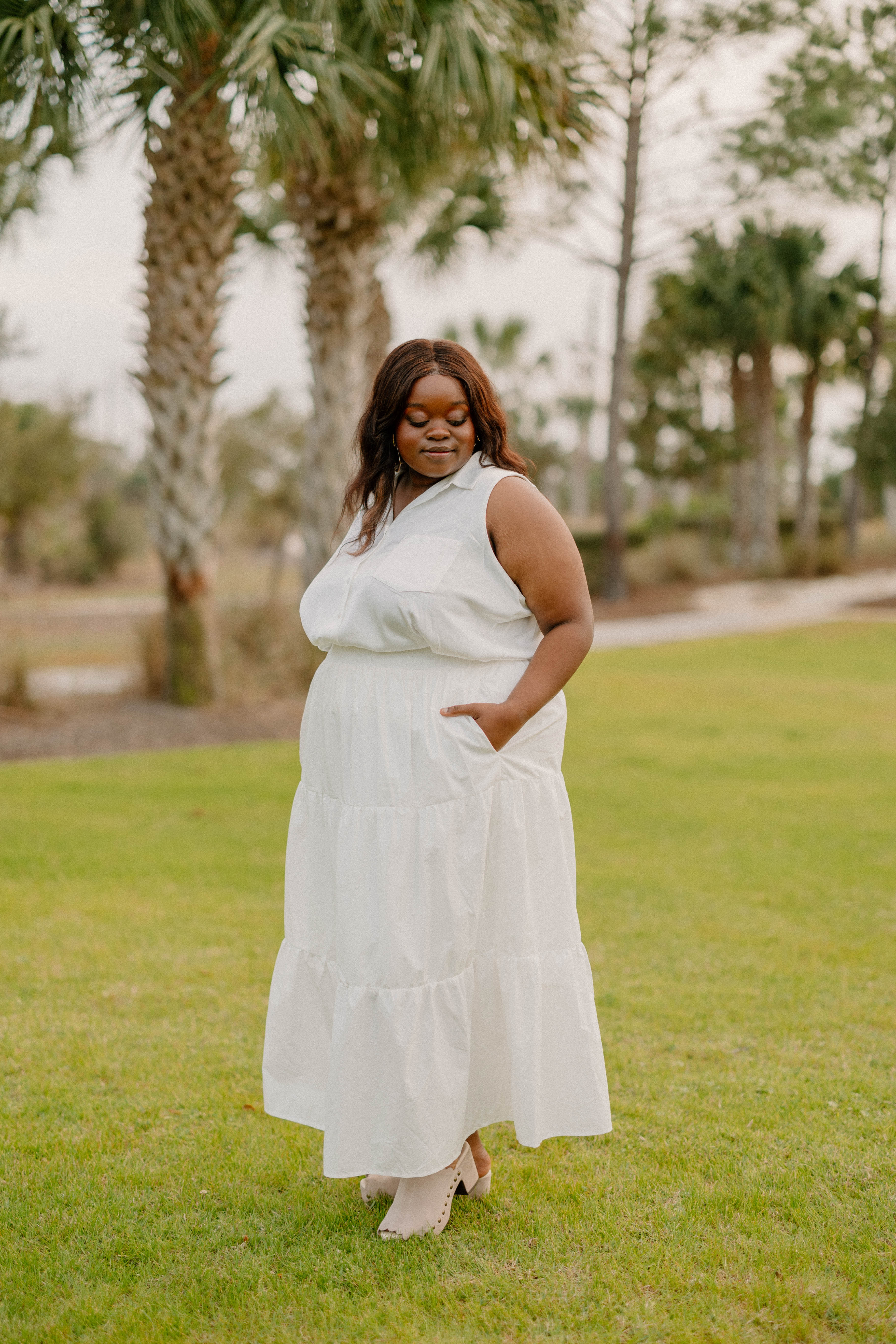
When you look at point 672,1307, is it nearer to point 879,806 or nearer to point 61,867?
point 61,867

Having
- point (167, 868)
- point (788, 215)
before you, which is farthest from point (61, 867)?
point (788, 215)

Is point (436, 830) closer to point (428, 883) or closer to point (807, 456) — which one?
point (428, 883)

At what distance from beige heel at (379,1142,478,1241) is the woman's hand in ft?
3.10

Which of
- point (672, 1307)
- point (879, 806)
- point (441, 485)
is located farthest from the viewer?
point (879, 806)

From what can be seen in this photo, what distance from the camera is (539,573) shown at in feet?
7.74

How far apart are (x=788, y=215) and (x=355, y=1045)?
27.2 metres

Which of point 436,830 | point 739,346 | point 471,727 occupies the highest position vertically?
point 739,346

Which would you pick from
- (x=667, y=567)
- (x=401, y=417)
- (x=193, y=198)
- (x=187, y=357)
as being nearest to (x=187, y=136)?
(x=193, y=198)

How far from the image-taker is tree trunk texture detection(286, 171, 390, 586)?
33.0 feet

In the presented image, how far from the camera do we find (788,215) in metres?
25.7

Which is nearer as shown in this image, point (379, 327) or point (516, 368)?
point (379, 327)

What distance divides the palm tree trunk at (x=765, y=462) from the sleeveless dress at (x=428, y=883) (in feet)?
84.2

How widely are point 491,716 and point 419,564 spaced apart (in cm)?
35

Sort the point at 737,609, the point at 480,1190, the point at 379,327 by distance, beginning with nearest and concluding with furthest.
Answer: the point at 480,1190 < the point at 379,327 < the point at 737,609
